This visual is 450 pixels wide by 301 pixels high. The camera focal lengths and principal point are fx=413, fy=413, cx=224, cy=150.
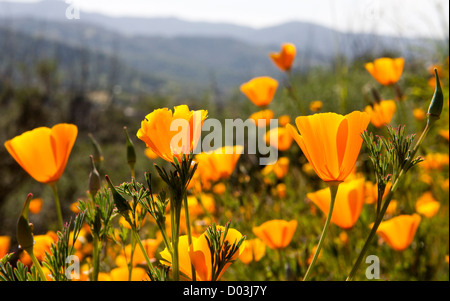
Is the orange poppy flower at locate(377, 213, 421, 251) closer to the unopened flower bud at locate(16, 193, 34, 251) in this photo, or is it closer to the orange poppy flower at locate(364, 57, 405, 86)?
the orange poppy flower at locate(364, 57, 405, 86)

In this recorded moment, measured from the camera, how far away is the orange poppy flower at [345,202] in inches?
31.4

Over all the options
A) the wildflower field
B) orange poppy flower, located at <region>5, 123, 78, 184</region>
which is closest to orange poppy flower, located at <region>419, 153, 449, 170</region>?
the wildflower field

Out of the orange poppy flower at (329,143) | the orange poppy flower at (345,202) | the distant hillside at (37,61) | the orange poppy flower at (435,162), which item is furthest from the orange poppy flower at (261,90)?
the distant hillside at (37,61)

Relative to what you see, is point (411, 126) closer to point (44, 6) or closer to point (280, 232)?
point (280, 232)

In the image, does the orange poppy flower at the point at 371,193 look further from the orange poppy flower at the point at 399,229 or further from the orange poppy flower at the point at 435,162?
the orange poppy flower at the point at 435,162

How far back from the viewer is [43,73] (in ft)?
25.5

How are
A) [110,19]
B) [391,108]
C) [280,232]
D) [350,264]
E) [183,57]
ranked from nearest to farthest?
[280,232] < [350,264] < [391,108] < [183,57] < [110,19]

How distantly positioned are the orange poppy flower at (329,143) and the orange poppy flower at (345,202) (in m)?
0.31

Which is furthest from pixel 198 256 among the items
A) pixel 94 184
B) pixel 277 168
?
pixel 277 168

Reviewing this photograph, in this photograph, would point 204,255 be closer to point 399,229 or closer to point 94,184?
point 94,184

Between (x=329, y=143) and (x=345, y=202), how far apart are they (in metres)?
0.39

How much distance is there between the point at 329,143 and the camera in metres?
0.49
